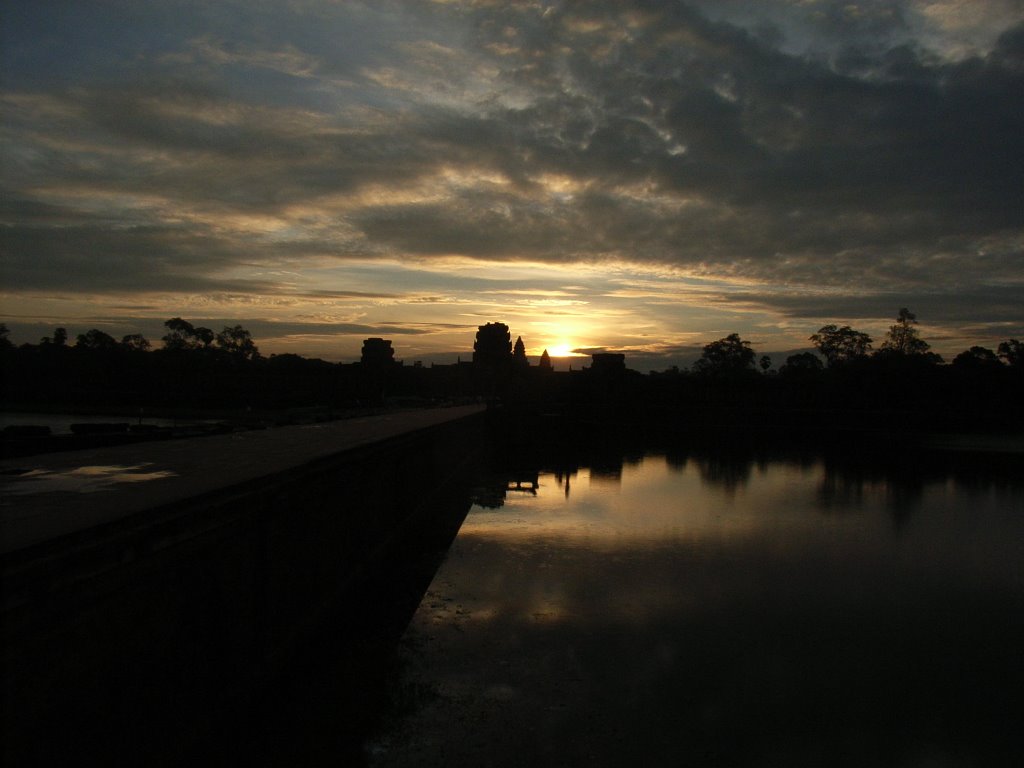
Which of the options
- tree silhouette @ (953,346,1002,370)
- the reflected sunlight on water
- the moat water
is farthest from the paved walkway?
tree silhouette @ (953,346,1002,370)

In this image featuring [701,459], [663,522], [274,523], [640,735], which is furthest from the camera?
[701,459]

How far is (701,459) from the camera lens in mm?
33344

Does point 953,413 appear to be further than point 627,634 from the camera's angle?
Yes

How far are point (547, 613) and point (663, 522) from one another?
7375 mm

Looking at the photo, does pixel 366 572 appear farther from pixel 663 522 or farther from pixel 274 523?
pixel 663 522

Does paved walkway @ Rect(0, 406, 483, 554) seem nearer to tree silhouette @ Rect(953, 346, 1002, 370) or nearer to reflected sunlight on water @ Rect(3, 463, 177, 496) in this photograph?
reflected sunlight on water @ Rect(3, 463, 177, 496)

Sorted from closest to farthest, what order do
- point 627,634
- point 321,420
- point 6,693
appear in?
point 6,693, point 627,634, point 321,420

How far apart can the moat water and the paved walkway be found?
250 centimetres

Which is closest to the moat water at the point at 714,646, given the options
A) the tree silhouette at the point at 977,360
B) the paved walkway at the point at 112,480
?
the paved walkway at the point at 112,480

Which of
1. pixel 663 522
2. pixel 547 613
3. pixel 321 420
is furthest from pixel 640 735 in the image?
pixel 321 420

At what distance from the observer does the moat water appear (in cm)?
577

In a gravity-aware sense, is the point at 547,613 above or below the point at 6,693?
below

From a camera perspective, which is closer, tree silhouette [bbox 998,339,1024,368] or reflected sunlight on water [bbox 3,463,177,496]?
reflected sunlight on water [bbox 3,463,177,496]

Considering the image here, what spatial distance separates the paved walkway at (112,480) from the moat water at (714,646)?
Result: 8.20ft
